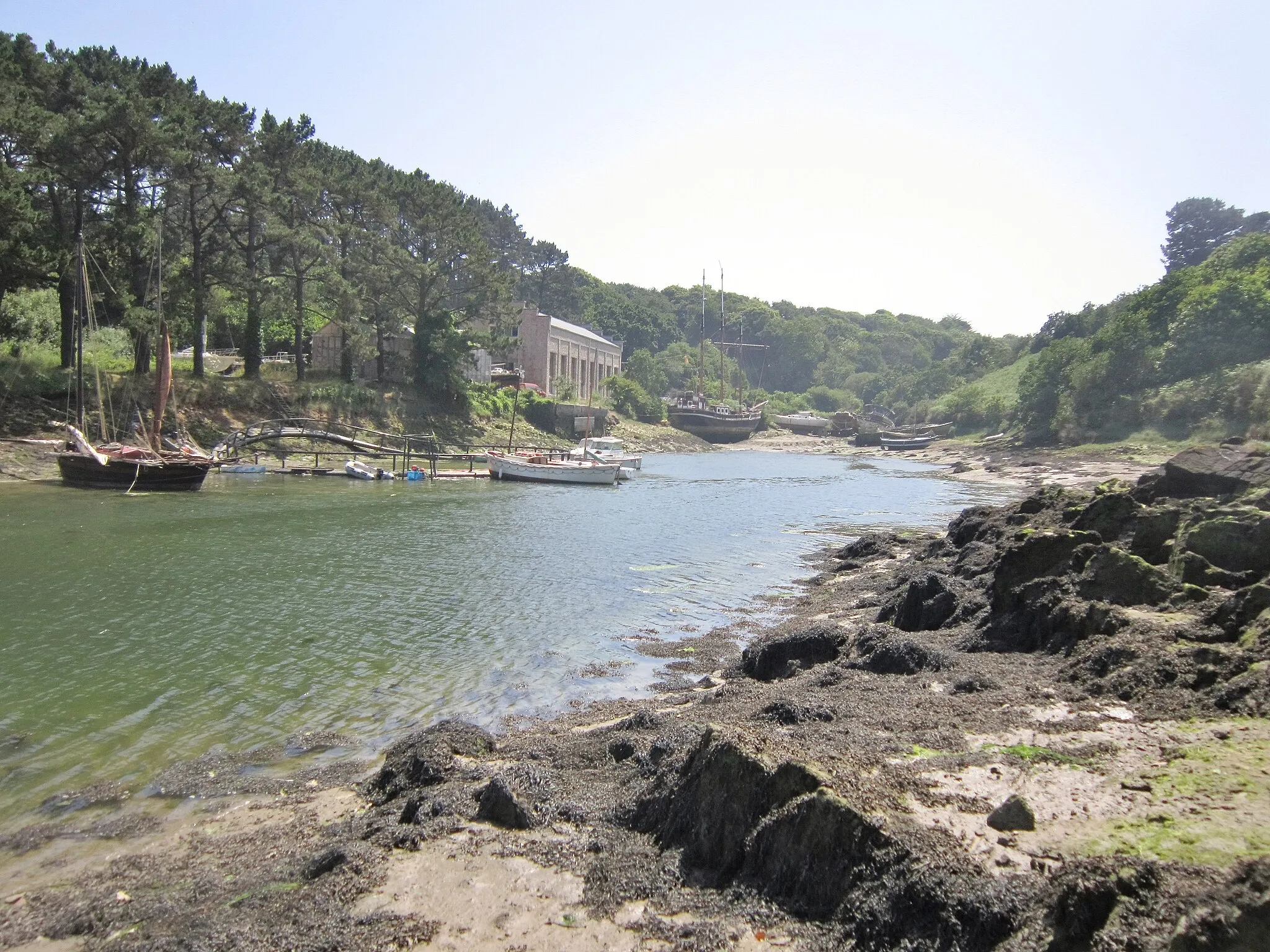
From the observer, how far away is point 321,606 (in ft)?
62.6

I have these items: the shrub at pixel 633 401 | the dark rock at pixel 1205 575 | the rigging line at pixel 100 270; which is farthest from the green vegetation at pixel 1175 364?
the rigging line at pixel 100 270

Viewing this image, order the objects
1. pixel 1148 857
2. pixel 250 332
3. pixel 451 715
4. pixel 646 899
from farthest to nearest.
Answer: pixel 250 332, pixel 451 715, pixel 646 899, pixel 1148 857

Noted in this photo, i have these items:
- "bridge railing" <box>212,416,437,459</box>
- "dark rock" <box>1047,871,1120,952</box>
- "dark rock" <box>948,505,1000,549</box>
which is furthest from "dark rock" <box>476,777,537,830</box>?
"bridge railing" <box>212,416,437,459</box>

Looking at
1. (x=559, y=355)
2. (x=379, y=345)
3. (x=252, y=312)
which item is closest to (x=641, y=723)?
(x=252, y=312)

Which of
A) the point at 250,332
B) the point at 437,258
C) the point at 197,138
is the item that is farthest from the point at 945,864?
the point at 437,258

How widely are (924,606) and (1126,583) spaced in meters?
3.51

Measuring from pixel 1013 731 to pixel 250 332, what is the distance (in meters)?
56.9

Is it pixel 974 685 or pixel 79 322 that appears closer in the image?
pixel 974 685

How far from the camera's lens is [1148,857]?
4.98m

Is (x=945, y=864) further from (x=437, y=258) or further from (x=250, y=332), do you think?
(x=437, y=258)

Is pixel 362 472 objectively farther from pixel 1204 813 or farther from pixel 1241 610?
pixel 1204 813

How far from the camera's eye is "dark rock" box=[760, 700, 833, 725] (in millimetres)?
9477

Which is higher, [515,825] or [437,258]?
[437,258]

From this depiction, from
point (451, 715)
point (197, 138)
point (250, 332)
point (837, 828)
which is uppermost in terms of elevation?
point (197, 138)
